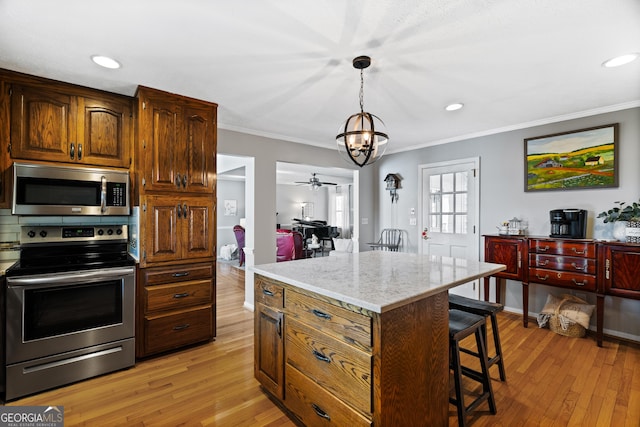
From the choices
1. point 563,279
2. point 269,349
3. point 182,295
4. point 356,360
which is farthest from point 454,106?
point 182,295

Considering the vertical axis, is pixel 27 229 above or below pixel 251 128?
below

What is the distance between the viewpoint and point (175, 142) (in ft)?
9.09

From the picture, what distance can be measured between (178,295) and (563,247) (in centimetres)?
384

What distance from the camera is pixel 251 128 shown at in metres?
3.85

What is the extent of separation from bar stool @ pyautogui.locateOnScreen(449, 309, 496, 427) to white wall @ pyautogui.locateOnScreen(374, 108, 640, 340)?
217 cm

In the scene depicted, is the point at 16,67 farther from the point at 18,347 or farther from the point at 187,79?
the point at 18,347

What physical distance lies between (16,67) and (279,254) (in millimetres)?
4971

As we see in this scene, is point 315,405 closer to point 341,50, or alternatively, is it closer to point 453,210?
point 341,50

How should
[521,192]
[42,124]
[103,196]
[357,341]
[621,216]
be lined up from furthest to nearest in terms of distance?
[521,192], [621,216], [103,196], [42,124], [357,341]

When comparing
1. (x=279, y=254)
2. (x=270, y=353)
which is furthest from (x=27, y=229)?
(x=279, y=254)

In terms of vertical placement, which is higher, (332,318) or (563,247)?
(563,247)

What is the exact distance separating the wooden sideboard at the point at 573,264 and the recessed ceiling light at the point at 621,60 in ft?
5.14

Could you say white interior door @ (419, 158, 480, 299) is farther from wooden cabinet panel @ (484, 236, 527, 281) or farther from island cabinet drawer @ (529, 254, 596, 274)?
island cabinet drawer @ (529, 254, 596, 274)

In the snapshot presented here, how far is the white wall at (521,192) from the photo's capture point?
3021 millimetres
